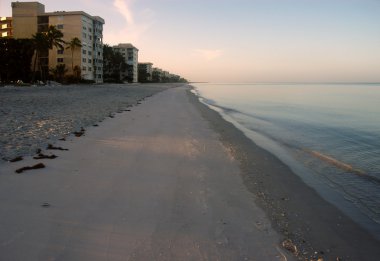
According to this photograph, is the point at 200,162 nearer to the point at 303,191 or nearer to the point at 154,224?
the point at 303,191

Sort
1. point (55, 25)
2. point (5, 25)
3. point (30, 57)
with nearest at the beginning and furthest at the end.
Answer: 1. point (30, 57)
2. point (55, 25)
3. point (5, 25)

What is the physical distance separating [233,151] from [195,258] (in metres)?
6.64

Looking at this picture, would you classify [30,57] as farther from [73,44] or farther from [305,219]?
[305,219]

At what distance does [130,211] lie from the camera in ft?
15.6

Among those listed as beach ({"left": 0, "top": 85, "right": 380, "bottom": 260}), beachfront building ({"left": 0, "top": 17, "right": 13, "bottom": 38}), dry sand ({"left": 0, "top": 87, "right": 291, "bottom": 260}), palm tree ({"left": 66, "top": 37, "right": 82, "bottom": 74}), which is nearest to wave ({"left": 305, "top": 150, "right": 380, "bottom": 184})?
beach ({"left": 0, "top": 85, "right": 380, "bottom": 260})

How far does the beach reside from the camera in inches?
148

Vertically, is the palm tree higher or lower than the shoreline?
higher

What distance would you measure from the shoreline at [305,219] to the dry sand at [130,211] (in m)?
0.29

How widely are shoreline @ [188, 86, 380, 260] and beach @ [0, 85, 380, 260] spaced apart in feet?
0.06

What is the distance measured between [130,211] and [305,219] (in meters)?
2.90

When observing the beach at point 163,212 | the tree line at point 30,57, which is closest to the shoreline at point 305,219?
the beach at point 163,212

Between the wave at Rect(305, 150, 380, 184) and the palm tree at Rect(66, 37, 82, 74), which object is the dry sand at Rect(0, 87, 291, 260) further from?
the palm tree at Rect(66, 37, 82, 74)

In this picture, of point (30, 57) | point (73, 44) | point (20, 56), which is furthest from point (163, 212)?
point (73, 44)

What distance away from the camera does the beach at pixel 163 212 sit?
375cm
